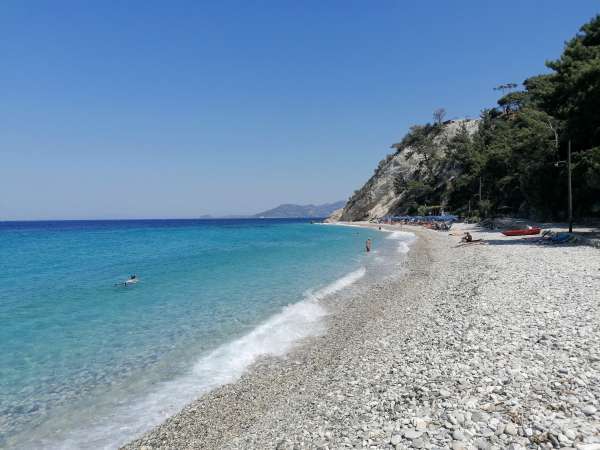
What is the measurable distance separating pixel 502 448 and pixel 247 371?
642 centimetres

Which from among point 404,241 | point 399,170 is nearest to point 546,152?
point 404,241

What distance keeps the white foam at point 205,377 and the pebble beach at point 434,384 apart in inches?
17.1

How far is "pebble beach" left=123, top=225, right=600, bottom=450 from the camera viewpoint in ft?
16.2

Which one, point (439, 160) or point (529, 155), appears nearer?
point (529, 155)

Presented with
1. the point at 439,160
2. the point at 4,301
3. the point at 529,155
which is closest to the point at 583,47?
the point at 529,155

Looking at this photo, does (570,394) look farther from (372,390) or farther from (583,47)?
(583,47)

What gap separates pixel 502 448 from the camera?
14.4 ft

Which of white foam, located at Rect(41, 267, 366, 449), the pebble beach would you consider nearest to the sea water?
white foam, located at Rect(41, 267, 366, 449)

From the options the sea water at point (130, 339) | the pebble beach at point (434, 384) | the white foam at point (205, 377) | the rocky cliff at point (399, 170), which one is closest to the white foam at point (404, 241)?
the sea water at point (130, 339)

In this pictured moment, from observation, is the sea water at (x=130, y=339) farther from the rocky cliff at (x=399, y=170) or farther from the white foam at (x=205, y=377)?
the rocky cliff at (x=399, y=170)

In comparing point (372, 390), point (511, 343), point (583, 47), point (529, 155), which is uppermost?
point (583, 47)

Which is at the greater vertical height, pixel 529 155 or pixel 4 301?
pixel 529 155

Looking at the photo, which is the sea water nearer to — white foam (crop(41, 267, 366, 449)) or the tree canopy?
white foam (crop(41, 267, 366, 449))

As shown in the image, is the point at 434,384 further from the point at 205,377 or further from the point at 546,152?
the point at 546,152
